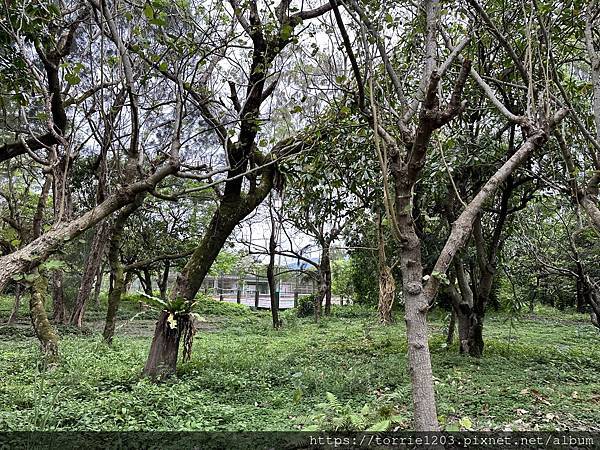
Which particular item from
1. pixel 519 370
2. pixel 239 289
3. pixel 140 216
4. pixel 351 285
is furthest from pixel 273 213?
pixel 239 289

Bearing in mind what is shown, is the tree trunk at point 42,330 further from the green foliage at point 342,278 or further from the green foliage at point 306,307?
the green foliage at point 342,278

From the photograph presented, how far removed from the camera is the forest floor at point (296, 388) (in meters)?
3.61

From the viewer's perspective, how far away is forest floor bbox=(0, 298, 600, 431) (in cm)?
361

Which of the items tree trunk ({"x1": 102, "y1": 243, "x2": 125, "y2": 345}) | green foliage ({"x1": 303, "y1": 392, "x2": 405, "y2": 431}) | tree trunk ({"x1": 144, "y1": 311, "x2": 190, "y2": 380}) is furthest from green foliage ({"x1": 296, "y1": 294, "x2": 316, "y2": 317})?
green foliage ({"x1": 303, "y1": 392, "x2": 405, "y2": 431})

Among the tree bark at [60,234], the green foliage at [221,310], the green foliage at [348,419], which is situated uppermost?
the tree bark at [60,234]

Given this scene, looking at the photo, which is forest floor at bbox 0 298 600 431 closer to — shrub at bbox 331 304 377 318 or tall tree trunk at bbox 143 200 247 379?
tall tree trunk at bbox 143 200 247 379

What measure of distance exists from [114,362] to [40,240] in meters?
3.97

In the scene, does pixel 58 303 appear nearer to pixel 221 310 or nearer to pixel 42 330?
pixel 42 330

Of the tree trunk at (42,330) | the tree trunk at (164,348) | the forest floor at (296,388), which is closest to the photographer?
the forest floor at (296,388)

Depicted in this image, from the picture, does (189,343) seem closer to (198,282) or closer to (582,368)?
(198,282)

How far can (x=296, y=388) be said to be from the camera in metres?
4.90

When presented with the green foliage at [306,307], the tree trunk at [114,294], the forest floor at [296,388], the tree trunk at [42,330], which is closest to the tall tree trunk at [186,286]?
the forest floor at [296,388]

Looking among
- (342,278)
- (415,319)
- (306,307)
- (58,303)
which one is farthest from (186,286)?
(342,278)

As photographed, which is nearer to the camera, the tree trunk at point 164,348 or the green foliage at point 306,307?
the tree trunk at point 164,348
